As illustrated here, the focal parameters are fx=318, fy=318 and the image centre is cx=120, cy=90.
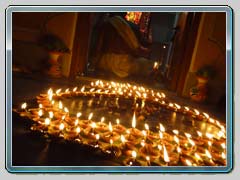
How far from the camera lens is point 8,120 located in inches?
91.9

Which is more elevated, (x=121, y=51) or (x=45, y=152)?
(x=121, y=51)

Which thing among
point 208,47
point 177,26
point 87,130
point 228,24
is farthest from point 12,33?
point 177,26

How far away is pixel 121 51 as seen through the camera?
4.52 metres

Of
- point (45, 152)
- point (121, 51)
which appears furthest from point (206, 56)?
point (45, 152)

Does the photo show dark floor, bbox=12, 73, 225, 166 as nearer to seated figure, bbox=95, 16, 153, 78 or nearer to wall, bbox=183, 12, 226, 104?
wall, bbox=183, 12, 226, 104

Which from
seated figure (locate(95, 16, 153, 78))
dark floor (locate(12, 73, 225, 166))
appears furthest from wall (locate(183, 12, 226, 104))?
dark floor (locate(12, 73, 225, 166))

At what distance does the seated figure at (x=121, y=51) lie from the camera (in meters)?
4.16

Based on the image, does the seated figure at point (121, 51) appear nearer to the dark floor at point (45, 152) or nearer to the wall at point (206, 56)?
the wall at point (206, 56)

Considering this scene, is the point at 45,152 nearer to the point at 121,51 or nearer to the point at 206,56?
the point at 206,56

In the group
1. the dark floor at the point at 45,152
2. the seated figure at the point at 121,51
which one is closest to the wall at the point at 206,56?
the seated figure at the point at 121,51

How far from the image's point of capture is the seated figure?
13.7 feet

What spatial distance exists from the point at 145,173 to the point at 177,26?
2925mm

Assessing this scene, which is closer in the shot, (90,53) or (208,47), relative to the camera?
(208,47)

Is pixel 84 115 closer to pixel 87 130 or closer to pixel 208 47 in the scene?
pixel 87 130
